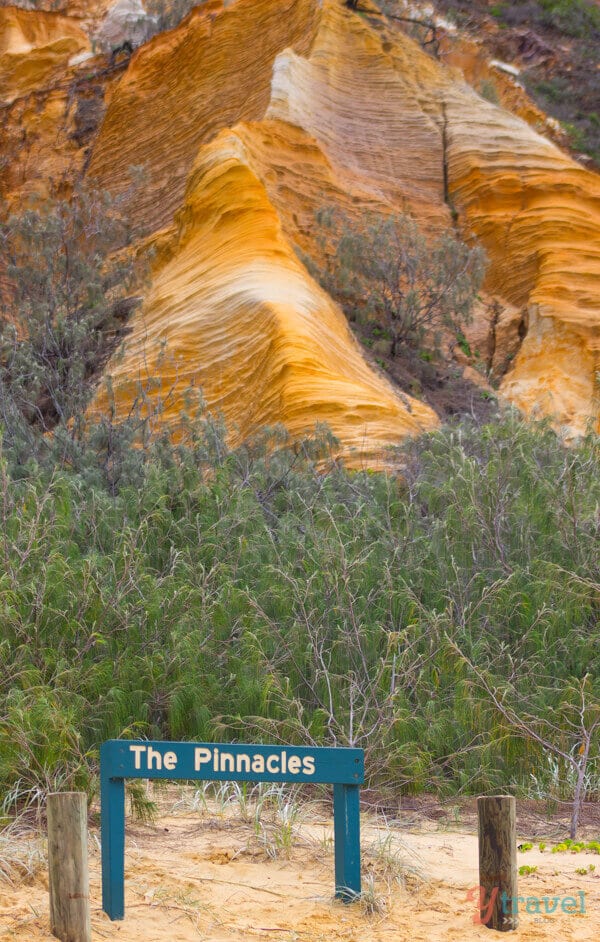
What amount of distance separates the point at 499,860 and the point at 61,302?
15643 millimetres

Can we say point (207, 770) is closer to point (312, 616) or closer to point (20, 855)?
point (20, 855)

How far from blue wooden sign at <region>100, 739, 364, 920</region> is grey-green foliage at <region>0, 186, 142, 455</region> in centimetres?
875

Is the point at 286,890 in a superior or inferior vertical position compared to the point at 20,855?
inferior

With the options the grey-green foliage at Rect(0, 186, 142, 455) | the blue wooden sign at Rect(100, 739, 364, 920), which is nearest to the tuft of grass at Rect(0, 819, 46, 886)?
the blue wooden sign at Rect(100, 739, 364, 920)

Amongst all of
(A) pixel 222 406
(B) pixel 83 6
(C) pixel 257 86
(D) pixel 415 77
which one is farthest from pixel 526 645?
(B) pixel 83 6

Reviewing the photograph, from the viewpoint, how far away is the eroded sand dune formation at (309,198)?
1545 centimetres

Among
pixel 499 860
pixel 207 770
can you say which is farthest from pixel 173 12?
pixel 499 860

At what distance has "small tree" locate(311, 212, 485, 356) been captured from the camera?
63.5 feet

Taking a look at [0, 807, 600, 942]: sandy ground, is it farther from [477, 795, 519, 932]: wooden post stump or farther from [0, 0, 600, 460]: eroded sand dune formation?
[0, 0, 600, 460]: eroded sand dune formation

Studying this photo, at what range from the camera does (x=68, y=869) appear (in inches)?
163

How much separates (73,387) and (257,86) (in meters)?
11.8

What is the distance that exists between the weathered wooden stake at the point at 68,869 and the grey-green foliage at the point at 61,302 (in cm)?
897

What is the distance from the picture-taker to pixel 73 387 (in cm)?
1437

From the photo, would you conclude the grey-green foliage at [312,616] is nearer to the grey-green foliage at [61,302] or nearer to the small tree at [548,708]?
the small tree at [548,708]
